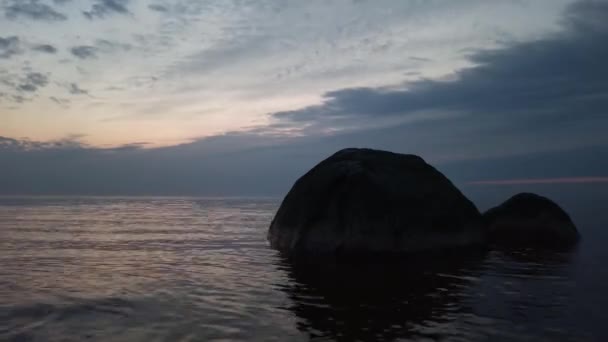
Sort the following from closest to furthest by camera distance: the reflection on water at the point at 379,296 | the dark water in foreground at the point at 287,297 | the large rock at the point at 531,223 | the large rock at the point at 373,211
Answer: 1. the dark water in foreground at the point at 287,297
2. the reflection on water at the point at 379,296
3. the large rock at the point at 373,211
4. the large rock at the point at 531,223

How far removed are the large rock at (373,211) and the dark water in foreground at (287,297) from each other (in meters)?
2.14

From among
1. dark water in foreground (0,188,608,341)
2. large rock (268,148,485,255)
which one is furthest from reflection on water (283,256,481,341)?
large rock (268,148,485,255)

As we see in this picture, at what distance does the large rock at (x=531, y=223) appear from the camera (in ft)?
85.7

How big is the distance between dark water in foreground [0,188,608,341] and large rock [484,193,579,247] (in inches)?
181

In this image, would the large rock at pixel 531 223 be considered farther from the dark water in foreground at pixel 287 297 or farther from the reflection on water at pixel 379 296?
the reflection on water at pixel 379 296

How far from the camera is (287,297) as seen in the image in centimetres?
1241

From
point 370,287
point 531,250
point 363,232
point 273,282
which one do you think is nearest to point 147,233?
point 363,232

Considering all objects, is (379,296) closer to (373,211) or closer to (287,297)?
(287,297)

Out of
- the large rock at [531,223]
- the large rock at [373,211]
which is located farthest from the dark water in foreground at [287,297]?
the large rock at [531,223]

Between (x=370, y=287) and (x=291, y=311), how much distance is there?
3676 millimetres

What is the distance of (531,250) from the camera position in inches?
862

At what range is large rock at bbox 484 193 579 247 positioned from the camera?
85.7 ft

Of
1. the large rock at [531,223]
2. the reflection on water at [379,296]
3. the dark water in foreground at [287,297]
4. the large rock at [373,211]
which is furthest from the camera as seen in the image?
the large rock at [531,223]

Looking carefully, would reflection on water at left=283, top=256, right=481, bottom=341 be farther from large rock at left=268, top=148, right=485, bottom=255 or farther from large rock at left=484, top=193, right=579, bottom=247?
large rock at left=484, top=193, right=579, bottom=247
